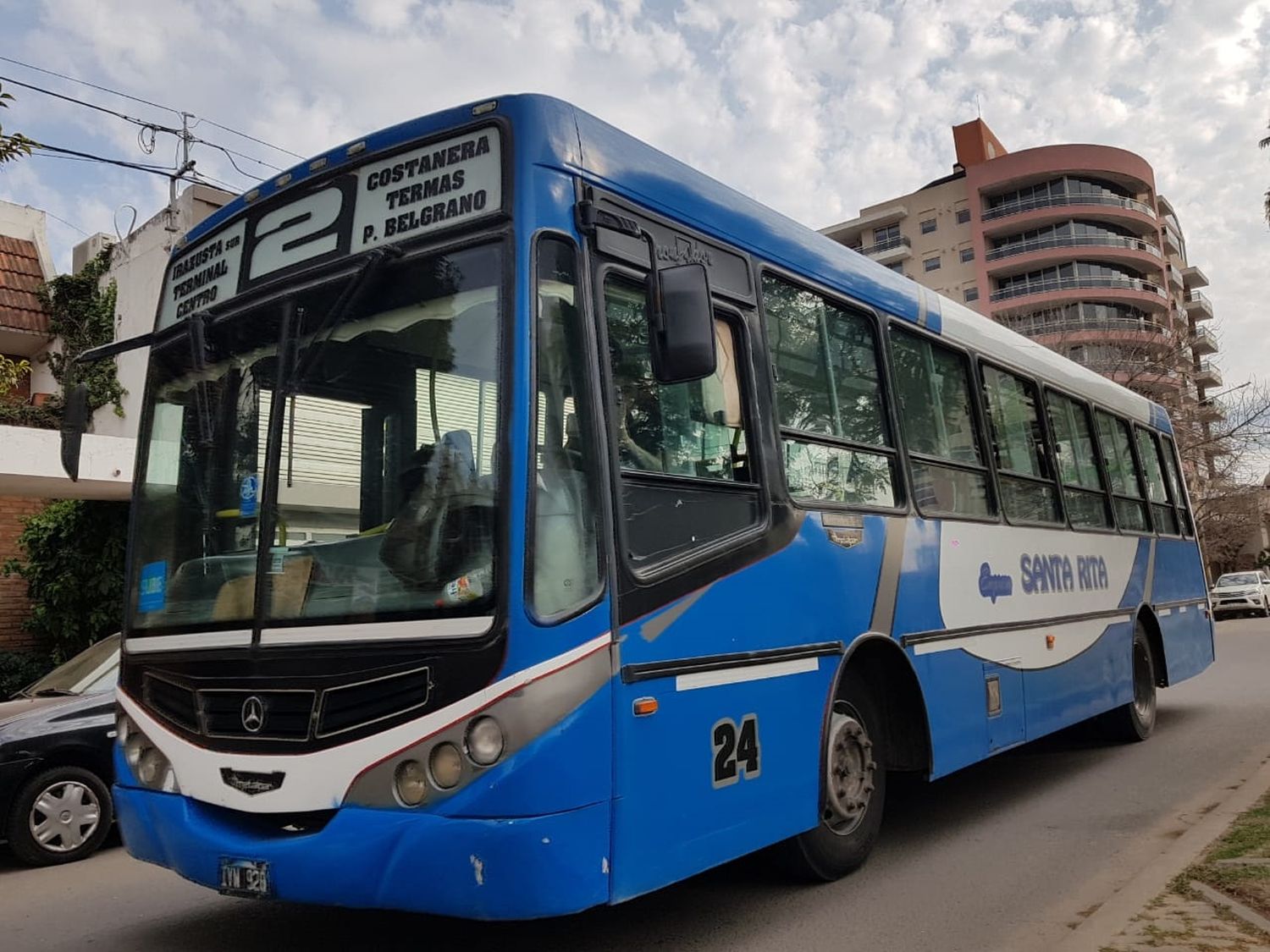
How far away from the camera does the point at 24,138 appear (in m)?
7.42

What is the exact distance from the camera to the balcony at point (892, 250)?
68.6 metres

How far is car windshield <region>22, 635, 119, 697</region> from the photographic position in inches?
306

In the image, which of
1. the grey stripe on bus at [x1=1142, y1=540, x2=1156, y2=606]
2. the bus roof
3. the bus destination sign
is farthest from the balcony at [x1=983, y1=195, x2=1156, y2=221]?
the bus destination sign

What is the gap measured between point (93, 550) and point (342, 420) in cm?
1138

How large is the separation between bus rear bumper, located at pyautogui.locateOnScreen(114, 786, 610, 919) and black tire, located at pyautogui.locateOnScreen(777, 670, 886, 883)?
171 centimetres

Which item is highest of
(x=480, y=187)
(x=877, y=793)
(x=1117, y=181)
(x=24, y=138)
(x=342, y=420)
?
(x=1117, y=181)

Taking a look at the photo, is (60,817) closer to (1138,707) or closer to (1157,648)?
(1138,707)

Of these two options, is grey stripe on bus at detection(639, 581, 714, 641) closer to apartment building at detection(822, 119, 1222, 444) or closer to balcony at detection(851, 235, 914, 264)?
apartment building at detection(822, 119, 1222, 444)

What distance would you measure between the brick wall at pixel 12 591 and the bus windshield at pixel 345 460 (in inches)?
448

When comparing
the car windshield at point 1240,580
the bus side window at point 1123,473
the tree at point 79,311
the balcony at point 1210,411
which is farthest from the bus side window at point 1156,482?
the car windshield at point 1240,580

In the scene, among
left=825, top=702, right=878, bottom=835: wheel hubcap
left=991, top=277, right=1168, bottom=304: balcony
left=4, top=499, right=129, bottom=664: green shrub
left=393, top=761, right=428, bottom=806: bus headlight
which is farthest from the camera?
left=991, top=277, right=1168, bottom=304: balcony

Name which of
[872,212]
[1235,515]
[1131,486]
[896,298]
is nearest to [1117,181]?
[872,212]

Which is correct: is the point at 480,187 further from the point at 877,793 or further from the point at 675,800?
the point at 877,793

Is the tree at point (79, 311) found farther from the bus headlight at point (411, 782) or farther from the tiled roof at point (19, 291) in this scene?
the bus headlight at point (411, 782)
